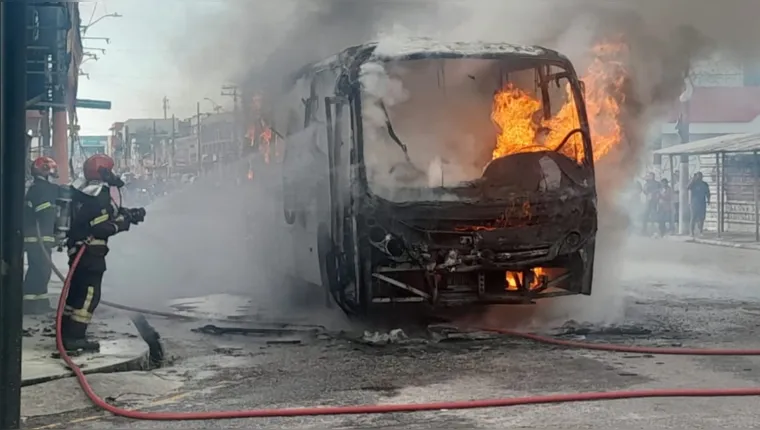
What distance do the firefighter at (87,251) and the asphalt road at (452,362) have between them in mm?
710

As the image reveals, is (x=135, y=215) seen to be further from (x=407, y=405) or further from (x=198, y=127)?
(x=407, y=405)

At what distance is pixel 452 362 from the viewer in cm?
579

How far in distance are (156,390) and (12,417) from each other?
1.64 meters

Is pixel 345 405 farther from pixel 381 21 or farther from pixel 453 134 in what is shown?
pixel 381 21

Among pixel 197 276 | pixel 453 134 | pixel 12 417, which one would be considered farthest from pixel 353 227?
pixel 197 276

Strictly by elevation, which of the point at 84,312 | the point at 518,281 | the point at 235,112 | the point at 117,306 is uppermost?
the point at 235,112

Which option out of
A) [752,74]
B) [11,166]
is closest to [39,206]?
[11,166]

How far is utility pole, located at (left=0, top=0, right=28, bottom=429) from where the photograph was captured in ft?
11.3

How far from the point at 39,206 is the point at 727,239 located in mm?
12644

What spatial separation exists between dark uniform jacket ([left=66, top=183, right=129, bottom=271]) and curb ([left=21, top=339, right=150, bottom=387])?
70 cm

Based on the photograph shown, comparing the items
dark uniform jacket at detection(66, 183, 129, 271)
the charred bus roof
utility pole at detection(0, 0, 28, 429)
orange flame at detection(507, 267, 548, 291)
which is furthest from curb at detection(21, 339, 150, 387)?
orange flame at detection(507, 267, 548, 291)

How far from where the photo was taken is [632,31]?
8086 millimetres

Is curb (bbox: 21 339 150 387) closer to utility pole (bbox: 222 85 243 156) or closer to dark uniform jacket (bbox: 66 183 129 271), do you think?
dark uniform jacket (bbox: 66 183 129 271)

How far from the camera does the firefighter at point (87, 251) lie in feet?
19.8
